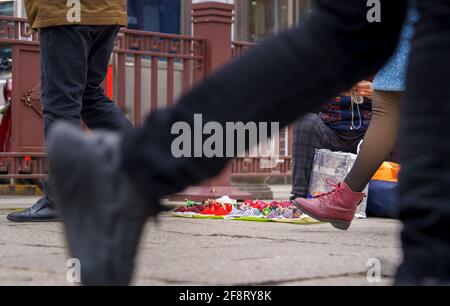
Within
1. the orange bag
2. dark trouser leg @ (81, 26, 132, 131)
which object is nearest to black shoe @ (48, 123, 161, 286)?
dark trouser leg @ (81, 26, 132, 131)

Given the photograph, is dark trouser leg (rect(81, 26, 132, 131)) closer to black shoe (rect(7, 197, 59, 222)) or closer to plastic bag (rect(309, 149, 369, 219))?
black shoe (rect(7, 197, 59, 222))

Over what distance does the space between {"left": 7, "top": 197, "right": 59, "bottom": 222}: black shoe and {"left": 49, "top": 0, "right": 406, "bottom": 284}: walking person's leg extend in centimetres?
246

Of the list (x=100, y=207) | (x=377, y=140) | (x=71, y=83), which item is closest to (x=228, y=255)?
(x=377, y=140)

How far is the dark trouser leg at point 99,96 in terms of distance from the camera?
13.3ft

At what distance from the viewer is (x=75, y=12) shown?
12.6 feet

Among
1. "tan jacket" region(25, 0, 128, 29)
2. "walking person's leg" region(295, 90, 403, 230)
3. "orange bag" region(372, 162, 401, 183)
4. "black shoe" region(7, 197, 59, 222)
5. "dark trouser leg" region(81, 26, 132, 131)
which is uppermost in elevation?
"tan jacket" region(25, 0, 128, 29)

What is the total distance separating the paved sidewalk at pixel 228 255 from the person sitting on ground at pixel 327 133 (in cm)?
119

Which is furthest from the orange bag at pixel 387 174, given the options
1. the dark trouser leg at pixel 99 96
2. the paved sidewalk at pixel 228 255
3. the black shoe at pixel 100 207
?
the black shoe at pixel 100 207

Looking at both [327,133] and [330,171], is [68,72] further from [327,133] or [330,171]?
[327,133]

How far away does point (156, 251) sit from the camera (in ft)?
9.60

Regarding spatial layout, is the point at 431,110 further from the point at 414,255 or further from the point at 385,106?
the point at 385,106

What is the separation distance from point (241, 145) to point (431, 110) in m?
0.35

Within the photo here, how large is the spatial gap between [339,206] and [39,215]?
1.31m

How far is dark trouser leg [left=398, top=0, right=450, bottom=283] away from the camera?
4.99 feet
